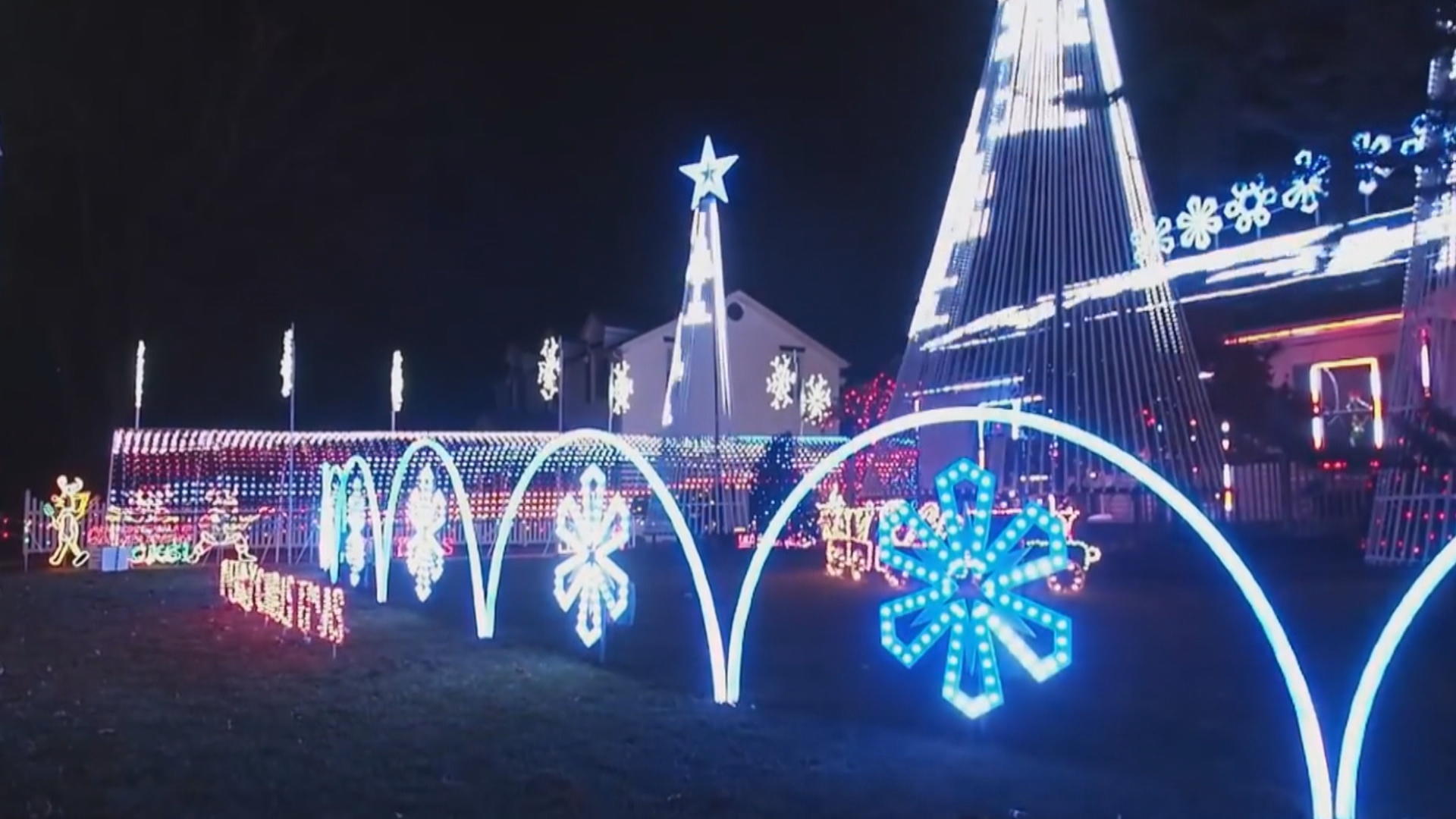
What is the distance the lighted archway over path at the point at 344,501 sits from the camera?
16.5 m

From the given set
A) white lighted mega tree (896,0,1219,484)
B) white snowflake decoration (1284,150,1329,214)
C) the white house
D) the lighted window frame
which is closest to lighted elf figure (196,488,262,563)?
white lighted mega tree (896,0,1219,484)

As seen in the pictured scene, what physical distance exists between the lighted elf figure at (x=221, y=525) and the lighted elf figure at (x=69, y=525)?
5.90 feet

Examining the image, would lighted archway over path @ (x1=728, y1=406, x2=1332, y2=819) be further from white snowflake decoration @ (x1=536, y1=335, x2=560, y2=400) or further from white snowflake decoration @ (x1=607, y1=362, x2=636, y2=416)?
white snowflake decoration @ (x1=607, y1=362, x2=636, y2=416)

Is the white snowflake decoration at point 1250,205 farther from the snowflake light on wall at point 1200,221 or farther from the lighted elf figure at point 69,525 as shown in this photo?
the lighted elf figure at point 69,525

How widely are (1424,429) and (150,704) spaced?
7.91 m

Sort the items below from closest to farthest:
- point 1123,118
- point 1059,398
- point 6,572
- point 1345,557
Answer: point 1123,118 < point 1059,398 < point 1345,557 < point 6,572

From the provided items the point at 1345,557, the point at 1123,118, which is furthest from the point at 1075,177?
the point at 1345,557

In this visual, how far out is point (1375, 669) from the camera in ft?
18.4

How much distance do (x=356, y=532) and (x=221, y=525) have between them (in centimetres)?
744

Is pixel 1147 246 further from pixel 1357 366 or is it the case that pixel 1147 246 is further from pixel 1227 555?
pixel 1357 366

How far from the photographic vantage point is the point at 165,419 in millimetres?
34125

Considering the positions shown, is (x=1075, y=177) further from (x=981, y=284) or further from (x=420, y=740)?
(x=420, y=740)

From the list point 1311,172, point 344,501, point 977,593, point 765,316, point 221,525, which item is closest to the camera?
point 1311,172

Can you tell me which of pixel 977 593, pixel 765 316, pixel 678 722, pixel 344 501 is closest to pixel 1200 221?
pixel 977 593
